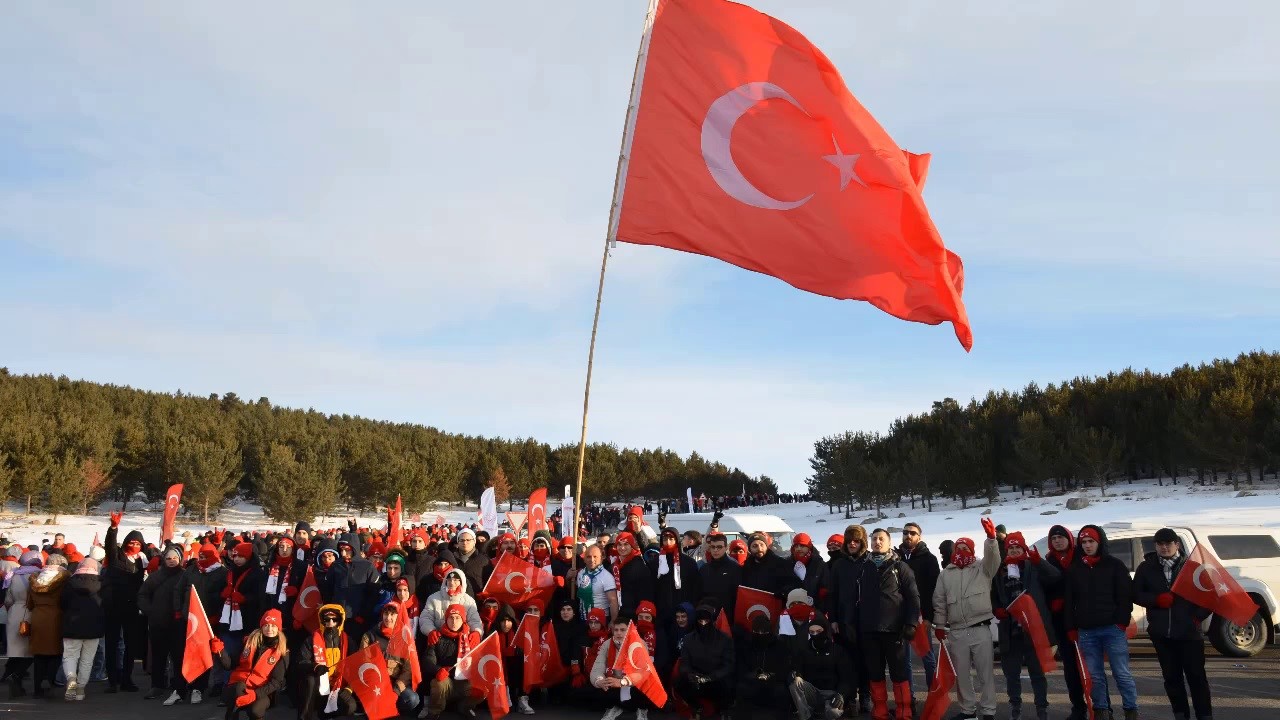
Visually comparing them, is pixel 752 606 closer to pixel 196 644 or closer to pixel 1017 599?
pixel 1017 599

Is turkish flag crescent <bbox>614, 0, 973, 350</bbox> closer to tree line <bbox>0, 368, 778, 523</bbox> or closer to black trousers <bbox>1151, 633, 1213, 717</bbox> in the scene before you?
black trousers <bbox>1151, 633, 1213, 717</bbox>

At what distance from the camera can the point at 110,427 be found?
2355 inches

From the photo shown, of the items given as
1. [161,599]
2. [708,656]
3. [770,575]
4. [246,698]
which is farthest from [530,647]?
[161,599]

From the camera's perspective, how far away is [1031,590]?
9.08 m

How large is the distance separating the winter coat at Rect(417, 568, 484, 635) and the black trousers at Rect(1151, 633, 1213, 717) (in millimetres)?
6515

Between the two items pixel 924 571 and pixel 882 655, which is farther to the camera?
pixel 924 571

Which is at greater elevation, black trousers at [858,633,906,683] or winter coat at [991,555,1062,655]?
winter coat at [991,555,1062,655]

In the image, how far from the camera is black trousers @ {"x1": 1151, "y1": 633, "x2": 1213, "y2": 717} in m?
8.03

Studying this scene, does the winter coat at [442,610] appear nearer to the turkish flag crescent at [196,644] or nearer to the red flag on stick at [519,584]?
the red flag on stick at [519,584]

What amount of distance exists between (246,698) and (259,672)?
0.25 meters

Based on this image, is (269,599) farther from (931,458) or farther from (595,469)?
(595,469)

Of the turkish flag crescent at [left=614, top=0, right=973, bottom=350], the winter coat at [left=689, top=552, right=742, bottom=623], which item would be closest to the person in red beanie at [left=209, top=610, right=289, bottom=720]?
the winter coat at [left=689, top=552, right=742, bottom=623]

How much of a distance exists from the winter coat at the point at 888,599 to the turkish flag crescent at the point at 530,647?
344cm

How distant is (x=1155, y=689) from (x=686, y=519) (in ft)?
70.9
